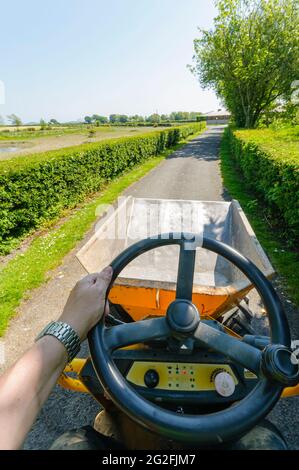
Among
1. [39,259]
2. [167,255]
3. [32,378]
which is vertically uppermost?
[32,378]

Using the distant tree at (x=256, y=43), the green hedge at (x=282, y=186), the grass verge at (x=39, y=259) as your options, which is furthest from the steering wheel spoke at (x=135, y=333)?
the distant tree at (x=256, y=43)

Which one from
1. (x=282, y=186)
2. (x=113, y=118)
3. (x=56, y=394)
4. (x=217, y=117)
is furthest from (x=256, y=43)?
(x=113, y=118)

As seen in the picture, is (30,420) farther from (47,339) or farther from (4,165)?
(4,165)

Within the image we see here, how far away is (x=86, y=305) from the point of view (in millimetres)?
1217

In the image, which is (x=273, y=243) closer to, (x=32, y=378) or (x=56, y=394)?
(x=56, y=394)

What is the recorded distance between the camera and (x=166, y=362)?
1331 mm

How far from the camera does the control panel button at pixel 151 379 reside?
1277 millimetres

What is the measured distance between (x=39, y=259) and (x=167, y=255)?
3.20 meters

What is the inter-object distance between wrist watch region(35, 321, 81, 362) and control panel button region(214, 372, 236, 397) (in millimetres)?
617

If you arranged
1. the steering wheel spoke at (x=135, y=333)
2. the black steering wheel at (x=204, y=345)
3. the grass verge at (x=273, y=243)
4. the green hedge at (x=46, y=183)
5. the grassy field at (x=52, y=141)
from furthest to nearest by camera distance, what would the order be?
1. the grassy field at (x=52, y=141)
2. the green hedge at (x=46, y=183)
3. the grass verge at (x=273, y=243)
4. the steering wheel spoke at (x=135, y=333)
5. the black steering wheel at (x=204, y=345)

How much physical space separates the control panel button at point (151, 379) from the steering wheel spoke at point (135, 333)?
0.52ft

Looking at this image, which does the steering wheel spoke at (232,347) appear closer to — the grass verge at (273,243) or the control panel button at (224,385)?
the control panel button at (224,385)

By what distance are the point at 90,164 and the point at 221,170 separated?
6977 mm

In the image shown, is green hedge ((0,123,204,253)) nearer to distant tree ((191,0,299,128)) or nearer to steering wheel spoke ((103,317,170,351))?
steering wheel spoke ((103,317,170,351))
